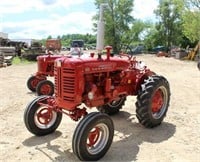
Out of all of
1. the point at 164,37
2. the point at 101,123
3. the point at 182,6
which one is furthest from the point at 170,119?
the point at 164,37

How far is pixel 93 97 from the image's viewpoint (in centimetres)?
631

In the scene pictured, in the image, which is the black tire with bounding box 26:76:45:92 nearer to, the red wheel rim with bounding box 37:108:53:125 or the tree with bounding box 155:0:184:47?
the red wheel rim with bounding box 37:108:53:125

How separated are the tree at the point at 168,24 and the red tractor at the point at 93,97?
49.4 metres

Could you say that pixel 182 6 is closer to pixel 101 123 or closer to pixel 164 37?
pixel 164 37

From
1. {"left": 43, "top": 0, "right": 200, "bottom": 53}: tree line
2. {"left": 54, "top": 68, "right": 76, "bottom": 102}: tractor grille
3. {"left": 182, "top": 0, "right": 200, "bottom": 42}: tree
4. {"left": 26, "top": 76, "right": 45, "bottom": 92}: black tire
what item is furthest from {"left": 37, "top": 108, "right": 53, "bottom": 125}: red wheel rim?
{"left": 43, "top": 0, "right": 200, "bottom": 53}: tree line

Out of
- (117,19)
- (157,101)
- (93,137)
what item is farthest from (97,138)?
(117,19)

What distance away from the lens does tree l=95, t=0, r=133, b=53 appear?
5344 centimetres

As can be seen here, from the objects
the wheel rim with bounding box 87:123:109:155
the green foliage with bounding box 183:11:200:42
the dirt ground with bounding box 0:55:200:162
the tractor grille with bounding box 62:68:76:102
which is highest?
the green foliage with bounding box 183:11:200:42

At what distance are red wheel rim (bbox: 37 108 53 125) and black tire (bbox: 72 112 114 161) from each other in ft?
4.24

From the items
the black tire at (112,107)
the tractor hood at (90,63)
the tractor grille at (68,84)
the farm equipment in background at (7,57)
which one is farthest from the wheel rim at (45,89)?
the farm equipment in background at (7,57)

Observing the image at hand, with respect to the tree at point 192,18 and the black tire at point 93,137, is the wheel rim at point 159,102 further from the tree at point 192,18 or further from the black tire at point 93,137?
the tree at point 192,18

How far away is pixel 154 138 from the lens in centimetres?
670

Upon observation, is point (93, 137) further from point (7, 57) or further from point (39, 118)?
point (7, 57)

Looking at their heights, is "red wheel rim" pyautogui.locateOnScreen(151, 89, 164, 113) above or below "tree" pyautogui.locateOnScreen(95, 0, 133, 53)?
below
